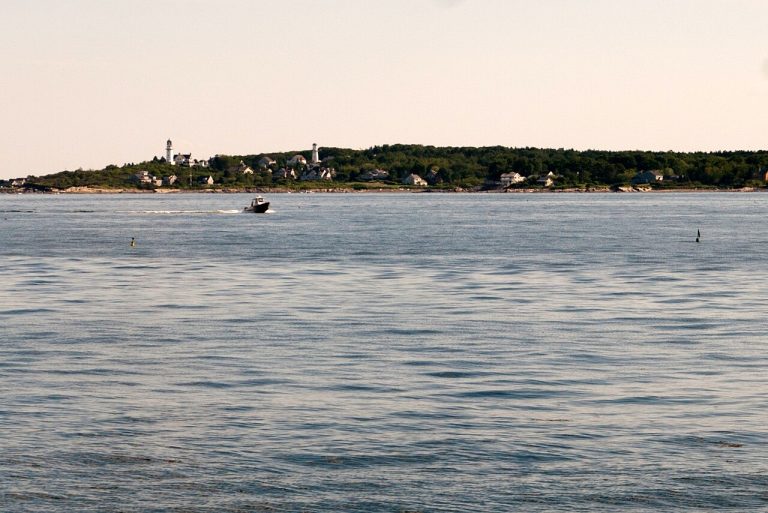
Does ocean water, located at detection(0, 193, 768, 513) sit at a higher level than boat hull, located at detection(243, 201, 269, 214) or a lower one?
higher

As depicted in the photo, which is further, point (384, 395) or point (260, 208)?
point (260, 208)

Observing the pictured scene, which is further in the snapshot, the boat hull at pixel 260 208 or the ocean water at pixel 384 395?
the boat hull at pixel 260 208

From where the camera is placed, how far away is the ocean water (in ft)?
63.2

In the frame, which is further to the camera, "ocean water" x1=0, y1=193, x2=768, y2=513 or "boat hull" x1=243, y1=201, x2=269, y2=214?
"boat hull" x1=243, y1=201, x2=269, y2=214

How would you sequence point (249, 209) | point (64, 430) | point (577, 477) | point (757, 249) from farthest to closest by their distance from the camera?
point (249, 209)
point (757, 249)
point (64, 430)
point (577, 477)

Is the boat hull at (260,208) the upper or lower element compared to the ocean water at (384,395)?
lower

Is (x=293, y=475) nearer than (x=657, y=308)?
Yes

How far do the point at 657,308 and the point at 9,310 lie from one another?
23.8 m

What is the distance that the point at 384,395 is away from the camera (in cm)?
2712

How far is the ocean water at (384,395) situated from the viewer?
19.3 meters

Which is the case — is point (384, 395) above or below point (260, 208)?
above

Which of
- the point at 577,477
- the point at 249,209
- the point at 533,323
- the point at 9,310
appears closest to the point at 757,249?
the point at 533,323

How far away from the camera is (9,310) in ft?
152

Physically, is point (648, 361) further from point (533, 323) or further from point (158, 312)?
point (158, 312)
